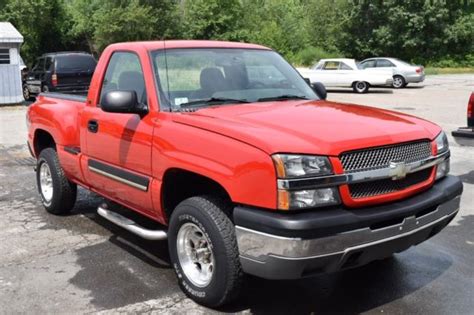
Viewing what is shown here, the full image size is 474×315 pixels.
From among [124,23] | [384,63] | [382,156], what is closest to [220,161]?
[382,156]

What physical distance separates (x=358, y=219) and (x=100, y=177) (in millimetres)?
2653

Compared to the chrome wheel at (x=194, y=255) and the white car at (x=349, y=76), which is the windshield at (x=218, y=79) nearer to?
the chrome wheel at (x=194, y=255)

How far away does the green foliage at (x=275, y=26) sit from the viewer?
131 ft

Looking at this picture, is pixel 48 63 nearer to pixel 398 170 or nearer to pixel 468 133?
pixel 468 133

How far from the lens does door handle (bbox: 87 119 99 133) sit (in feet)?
16.9


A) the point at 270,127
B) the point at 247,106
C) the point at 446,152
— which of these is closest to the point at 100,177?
the point at 247,106

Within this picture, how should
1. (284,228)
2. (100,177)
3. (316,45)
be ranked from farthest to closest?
(316,45)
(100,177)
(284,228)

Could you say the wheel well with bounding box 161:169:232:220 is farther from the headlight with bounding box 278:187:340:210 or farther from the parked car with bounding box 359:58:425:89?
the parked car with bounding box 359:58:425:89

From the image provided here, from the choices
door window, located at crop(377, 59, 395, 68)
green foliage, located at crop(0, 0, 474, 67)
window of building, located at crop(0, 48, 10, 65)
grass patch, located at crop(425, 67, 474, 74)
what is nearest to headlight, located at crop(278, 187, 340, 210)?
window of building, located at crop(0, 48, 10, 65)

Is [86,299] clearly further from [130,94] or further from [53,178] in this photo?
[53,178]

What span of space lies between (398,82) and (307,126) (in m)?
24.3

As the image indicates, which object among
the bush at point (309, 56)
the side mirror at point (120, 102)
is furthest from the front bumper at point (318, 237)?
the bush at point (309, 56)

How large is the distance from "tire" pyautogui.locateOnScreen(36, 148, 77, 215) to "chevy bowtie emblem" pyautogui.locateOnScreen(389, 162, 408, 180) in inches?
152

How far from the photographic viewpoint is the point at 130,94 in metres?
4.38
